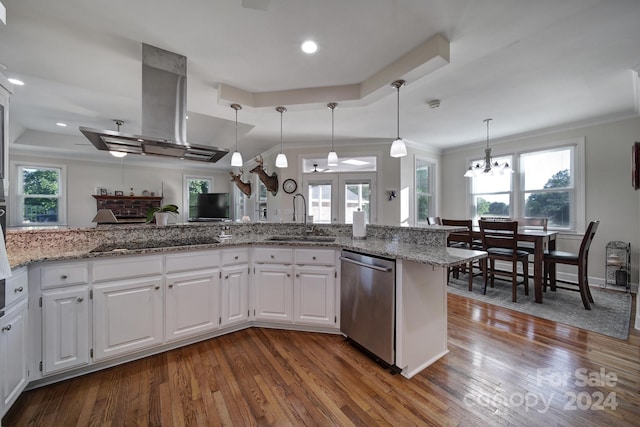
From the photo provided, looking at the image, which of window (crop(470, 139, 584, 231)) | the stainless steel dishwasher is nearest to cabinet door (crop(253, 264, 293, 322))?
the stainless steel dishwasher

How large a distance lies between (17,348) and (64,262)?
1.72 feet

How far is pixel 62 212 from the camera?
579cm

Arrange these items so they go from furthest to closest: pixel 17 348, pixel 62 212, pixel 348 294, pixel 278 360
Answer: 1. pixel 62 212
2. pixel 348 294
3. pixel 278 360
4. pixel 17 348

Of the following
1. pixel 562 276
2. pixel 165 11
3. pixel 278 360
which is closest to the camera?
pixel 165 11

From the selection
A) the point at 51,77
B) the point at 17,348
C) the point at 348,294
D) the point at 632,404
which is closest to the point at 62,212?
the point at 51,77

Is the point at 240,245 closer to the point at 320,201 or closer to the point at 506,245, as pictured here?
the point at 320,201

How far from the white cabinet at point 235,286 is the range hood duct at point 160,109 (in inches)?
44.0

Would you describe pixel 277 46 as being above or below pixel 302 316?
above

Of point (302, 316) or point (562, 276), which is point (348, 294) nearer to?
point (302, 316)

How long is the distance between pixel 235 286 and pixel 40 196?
248 inches

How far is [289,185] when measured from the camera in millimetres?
5211

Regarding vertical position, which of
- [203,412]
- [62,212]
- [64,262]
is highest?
[62,212]

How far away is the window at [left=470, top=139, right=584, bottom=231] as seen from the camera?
13.4ft

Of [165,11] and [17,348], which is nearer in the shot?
[17,348]
